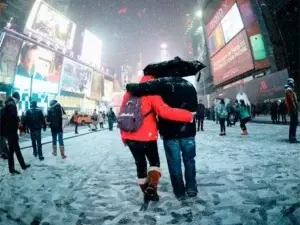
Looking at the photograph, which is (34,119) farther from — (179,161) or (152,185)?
(179,161)

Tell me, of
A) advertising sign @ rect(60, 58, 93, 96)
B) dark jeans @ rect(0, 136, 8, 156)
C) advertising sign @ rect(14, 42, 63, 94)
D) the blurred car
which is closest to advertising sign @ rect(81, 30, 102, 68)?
advertising sign @ rect(60, 58, 93, 96)

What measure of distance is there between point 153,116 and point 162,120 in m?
0.14

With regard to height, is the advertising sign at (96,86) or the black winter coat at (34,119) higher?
the advertising sign at (96,86)

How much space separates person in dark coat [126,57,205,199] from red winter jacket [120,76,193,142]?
82mm

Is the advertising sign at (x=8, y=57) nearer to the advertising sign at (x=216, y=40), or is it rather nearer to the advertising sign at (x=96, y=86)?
the advertising sign at (x=216, y=40)

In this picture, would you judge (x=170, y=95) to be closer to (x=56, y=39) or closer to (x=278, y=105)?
(x=278, y=105)

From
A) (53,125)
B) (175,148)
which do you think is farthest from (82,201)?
(53,125)

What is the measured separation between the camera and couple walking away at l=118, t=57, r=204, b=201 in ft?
11.4

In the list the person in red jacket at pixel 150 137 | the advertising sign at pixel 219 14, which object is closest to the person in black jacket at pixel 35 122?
the person in red jacket at pixel 150 137

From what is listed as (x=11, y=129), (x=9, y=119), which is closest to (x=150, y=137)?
(x=11, y=129)

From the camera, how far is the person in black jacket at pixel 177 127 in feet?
11.4

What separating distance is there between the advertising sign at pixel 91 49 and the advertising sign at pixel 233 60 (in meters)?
22.3

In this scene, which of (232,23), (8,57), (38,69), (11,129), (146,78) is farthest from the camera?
(38,69)

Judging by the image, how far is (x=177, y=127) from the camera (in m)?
3.58
